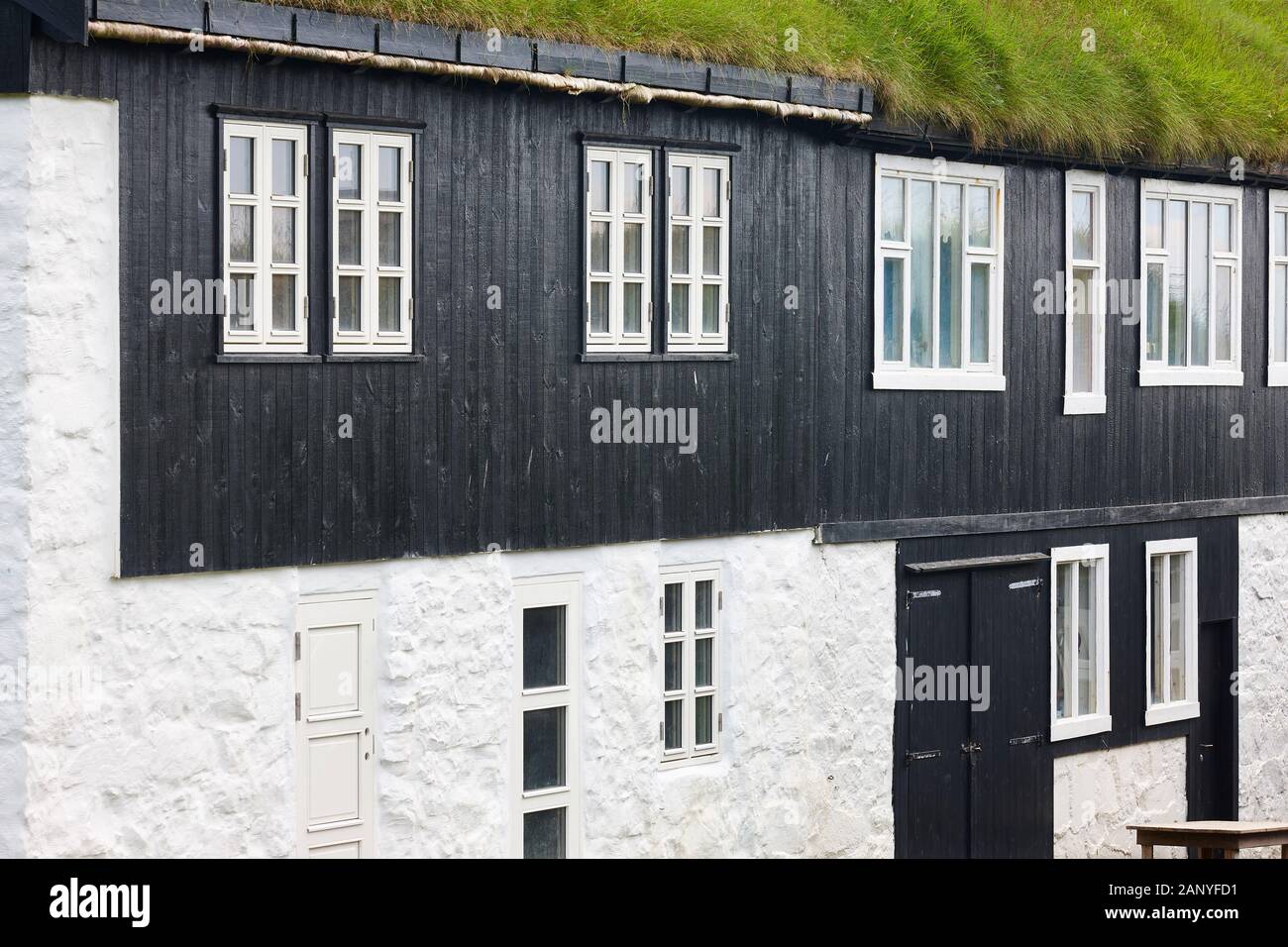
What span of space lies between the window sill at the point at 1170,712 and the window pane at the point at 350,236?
9.26 meters

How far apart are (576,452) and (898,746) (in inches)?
160

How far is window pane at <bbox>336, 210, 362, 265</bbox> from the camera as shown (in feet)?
37.3

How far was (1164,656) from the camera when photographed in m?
17.3

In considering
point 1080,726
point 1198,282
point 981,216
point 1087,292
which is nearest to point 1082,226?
point 1087,292

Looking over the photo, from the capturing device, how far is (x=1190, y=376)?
1747 cm

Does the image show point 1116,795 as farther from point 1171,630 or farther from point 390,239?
point 390,239

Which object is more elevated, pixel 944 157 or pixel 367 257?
pixel 944 157

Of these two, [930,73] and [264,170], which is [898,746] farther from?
[264,170]

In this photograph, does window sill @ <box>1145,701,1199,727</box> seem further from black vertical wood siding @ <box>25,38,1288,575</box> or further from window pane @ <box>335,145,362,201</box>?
window pane @ <box>335,145,362,201</box>

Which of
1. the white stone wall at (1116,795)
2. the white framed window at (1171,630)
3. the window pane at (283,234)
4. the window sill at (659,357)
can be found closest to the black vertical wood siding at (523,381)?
the window sill at (659,357)

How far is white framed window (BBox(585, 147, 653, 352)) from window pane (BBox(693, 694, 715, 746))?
264cm

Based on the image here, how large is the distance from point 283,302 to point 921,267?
234 inches

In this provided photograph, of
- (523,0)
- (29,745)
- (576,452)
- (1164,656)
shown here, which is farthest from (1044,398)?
(29,745)

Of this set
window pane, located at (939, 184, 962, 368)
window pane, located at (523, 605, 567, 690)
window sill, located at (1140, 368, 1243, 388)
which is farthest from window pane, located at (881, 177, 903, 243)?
window pane, located at (523, 605, 567, 690)
